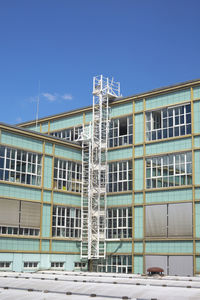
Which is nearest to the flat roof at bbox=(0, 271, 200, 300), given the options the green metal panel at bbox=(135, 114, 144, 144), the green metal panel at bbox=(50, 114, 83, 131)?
the green metal panel at bbox=(135, 114, 144, 144)

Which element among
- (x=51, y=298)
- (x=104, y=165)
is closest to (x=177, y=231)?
(x=104, y=165)

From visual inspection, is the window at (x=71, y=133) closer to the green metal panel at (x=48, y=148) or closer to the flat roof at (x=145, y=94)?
the flat roof at (x=145, y=94)

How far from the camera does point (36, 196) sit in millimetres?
48594

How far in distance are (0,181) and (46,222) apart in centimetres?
708

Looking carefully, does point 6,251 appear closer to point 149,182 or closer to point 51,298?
point 149,182

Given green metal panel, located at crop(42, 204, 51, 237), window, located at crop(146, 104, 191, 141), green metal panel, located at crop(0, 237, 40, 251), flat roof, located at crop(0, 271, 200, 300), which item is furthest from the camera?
green metal panel, located at crop(42, 204, 51, 237)

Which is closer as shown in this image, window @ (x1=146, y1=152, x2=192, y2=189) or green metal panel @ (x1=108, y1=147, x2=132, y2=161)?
window @ (x1=146, y1=152, x2=192, y2=189)

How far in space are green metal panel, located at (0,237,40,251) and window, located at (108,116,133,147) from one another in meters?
14.2

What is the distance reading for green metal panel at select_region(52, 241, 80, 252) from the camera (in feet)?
162

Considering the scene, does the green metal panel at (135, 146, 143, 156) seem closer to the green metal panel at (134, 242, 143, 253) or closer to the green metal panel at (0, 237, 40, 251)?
the green metal panel at (134, 242, 143, 253)

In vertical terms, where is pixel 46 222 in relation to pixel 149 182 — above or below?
below

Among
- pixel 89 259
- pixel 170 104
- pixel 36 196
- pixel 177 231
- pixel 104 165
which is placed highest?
pixel 170 104

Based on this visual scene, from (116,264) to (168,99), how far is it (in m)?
18.3

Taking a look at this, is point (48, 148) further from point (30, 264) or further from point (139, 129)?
point (30, 264)
